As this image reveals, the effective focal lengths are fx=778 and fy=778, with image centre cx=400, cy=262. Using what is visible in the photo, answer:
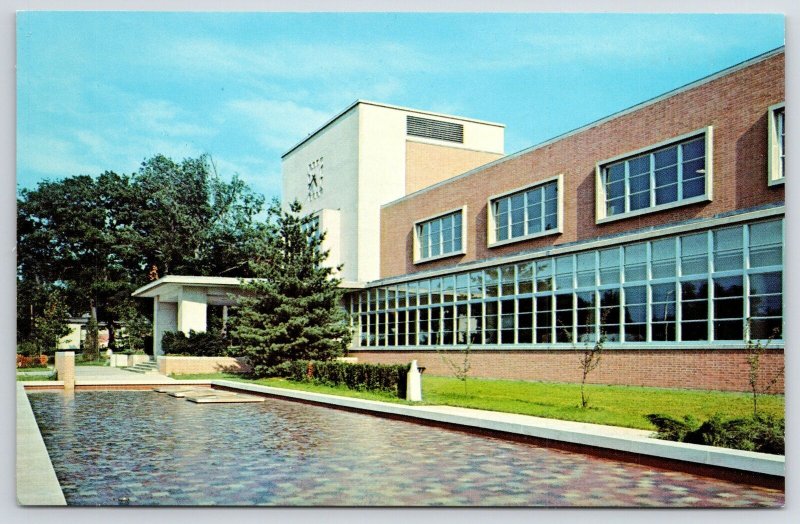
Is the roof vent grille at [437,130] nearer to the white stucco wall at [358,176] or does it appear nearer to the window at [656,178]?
the white stucco wall at [358,176]

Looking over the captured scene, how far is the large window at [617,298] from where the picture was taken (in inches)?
527

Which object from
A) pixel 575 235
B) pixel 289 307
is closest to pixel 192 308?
pixel 289 307

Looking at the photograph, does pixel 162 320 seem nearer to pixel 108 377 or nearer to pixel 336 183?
pixel 108 377

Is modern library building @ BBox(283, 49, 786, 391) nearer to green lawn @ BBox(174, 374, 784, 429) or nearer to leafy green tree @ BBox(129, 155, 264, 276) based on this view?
green lawn @ BBox(174, 374, 784, 429)

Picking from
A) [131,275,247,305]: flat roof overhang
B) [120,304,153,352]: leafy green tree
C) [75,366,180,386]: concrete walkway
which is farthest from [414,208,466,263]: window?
[120,304,153,352]: leafy green tree

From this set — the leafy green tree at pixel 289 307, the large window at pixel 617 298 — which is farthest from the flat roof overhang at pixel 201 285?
the large window at pixel 617 298

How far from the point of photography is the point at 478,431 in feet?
39.4

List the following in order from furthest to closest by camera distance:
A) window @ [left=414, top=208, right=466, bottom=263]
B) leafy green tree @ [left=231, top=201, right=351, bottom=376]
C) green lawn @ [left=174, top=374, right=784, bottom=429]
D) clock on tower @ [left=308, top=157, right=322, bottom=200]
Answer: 1. clock on tower @ [left=308, top=157, right=322, bottom=200]
2. window @ [left=414, top=208, right=466, bottom=263]
3. leafy green tree @ [left=231, top=201, right=351, bottom=376]
4. green lawn @ [left=174, top=374, right=784, bottom=429]

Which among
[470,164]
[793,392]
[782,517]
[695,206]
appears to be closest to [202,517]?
[782,517]

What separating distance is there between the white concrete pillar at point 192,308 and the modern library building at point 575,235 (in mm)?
5565

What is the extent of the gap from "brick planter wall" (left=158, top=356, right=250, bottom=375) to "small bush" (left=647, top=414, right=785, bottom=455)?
19.6 m

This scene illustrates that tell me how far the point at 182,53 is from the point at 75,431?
621 cm

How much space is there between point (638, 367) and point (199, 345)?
17.1m

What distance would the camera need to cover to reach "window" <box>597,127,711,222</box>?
54.2 feet
